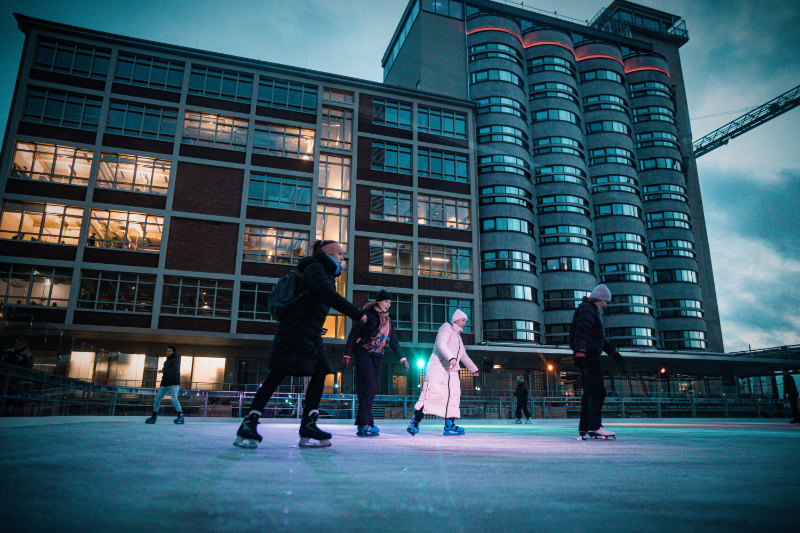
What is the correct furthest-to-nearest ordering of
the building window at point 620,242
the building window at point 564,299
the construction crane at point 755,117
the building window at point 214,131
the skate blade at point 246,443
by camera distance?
the construction crane at point 755,117, the building window at point 620,242, the building window at point 564,299, the building window at point 214,131, the skate blade at point 246,443

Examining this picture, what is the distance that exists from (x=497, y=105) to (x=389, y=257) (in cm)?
1742

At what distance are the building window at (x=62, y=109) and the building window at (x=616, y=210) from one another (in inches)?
1556

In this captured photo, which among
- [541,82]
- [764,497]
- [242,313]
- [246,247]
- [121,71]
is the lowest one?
[764,497]

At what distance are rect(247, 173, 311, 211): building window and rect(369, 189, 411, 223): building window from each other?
447 centimetres

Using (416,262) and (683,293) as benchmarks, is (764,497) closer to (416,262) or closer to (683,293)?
(416,262)

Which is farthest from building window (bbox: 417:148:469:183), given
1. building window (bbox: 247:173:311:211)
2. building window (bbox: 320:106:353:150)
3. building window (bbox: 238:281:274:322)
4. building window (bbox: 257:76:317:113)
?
building window (bbox: 238:281:274:322)

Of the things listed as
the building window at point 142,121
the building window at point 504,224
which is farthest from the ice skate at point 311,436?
the building window at point 504,224

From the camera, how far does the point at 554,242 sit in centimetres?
4250

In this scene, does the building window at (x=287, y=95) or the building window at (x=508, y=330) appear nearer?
the building window at (x=287, y=95)

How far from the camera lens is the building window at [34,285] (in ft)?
87.8

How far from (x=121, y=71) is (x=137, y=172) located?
689 centimetres

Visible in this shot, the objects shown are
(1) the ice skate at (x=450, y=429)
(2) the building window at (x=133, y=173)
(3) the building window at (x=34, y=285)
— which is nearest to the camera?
(1) the ice skate at (x=450, y=429)

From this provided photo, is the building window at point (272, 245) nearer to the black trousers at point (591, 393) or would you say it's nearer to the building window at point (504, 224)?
the building window at point (504, 224)

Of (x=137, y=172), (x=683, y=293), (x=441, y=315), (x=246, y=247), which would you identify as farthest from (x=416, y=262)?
(x=683, y=293)
